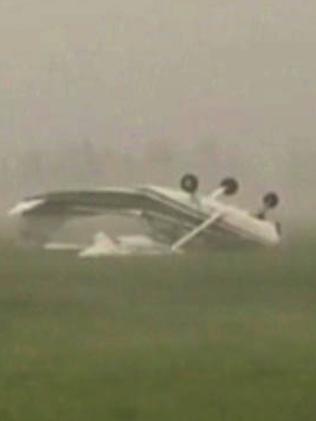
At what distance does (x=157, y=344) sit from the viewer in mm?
5801

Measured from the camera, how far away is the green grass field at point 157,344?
15.6ft

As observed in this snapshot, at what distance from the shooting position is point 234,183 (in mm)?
11891

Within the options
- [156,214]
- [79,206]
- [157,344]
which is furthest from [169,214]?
[157,344]

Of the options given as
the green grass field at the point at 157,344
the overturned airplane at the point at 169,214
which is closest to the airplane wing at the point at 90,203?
the overturned airplane at the point at 169,214

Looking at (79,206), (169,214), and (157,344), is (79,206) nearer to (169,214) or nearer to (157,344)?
(169,214)

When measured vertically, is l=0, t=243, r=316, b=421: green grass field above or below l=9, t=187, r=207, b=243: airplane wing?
above

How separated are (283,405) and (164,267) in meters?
4.50

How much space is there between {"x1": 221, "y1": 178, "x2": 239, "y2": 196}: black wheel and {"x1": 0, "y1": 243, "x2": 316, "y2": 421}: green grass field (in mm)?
2983

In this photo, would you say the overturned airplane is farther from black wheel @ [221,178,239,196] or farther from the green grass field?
the green grass field

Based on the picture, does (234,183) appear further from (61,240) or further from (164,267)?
(164,267)

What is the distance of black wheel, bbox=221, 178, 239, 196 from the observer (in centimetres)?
1186

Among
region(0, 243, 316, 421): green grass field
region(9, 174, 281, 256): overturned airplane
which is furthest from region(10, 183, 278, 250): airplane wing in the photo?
region(0, 243, 316, 421): green grass field

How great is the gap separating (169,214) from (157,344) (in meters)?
6.69

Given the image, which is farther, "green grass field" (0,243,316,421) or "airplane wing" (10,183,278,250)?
"airplane wing" (10,183,278,250)
